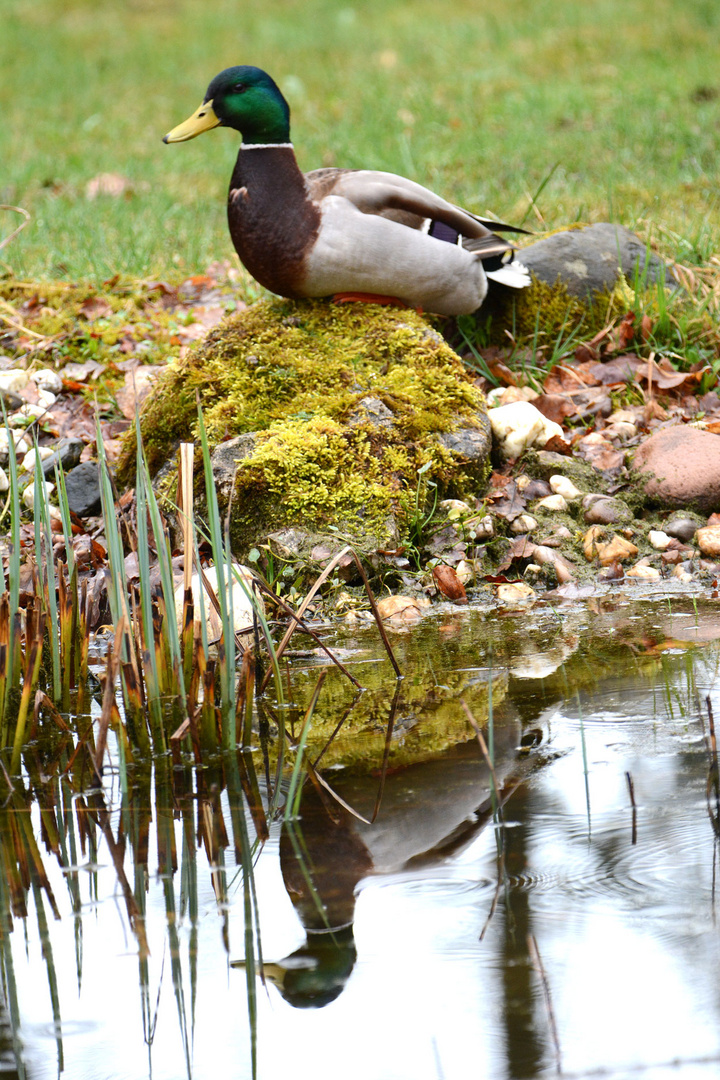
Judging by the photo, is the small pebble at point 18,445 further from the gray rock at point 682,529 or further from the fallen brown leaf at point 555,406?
the gray rock at point 682,529

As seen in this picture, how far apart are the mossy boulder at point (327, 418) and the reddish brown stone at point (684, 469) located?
0.59 metres

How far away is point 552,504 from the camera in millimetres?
3648

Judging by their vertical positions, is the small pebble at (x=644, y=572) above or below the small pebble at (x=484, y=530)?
below

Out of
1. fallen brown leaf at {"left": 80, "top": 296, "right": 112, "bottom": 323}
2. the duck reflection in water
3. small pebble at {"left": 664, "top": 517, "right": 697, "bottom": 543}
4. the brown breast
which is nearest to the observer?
the duck reflection in water

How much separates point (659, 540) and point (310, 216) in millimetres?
1638

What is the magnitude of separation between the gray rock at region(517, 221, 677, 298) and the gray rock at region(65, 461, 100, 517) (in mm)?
2029

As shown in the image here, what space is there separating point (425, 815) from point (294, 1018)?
1.93ft

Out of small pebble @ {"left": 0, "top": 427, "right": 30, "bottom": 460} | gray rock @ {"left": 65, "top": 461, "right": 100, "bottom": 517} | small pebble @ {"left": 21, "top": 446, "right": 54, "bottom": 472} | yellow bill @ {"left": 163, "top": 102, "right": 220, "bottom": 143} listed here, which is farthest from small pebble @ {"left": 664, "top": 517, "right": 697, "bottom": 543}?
small pebble @ {"left": 0, "top": 427, "right": 30, "bottom": 460}

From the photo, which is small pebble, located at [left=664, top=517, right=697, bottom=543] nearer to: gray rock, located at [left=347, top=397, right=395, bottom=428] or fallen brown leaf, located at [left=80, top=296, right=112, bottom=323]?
gray rock, located at [left=347, top=397, right=395, bottom=428]

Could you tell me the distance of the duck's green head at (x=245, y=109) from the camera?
12.1 feet

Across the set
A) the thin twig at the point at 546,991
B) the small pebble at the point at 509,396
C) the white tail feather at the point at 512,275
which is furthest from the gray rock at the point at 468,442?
the thin twig at the point at 546,991

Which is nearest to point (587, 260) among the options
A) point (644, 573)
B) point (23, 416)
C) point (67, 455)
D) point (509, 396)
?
point (509, 396)

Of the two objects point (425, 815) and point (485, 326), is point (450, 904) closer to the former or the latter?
point (425, 815)

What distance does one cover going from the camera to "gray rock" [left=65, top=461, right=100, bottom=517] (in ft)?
12.6
